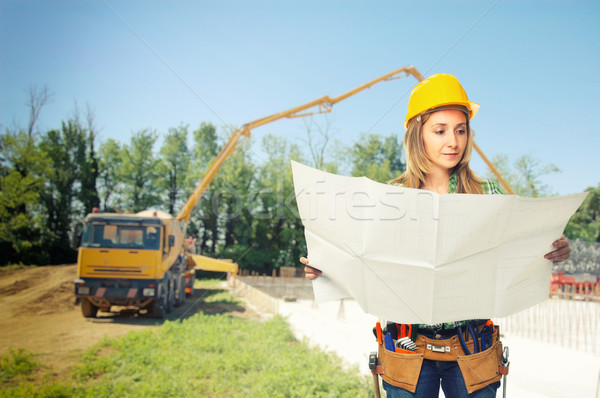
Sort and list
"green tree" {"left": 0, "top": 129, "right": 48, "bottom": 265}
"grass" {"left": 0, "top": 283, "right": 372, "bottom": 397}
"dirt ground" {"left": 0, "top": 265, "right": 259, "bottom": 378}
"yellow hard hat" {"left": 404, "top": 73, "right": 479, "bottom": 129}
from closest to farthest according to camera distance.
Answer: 1. "yellow hard hat" {"left": 404, "top": 73, "right": 479, "bottom": 129}
2. "grass" {"left": 0, "top": 283, "right": 372, "bottom": 397}
3. "dirt ground" {"left": 0, "top": 265, "right": 259, "bottom": 378}
4. "green tree" {"left": 0, "top": 129, "right": 48, "bottom": 265}

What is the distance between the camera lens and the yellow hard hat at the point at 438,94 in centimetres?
162

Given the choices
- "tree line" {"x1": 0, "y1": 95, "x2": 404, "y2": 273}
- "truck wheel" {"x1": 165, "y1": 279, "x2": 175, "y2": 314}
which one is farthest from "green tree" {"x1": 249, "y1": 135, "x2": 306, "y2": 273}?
"truck wheel" {"x1": 165, "y1": 279, "x2": 175, "y2": 314}

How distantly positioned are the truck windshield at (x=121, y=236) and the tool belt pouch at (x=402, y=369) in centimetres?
965

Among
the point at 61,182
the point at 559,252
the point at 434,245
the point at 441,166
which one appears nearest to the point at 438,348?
the point at 434,245

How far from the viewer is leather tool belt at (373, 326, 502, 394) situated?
1491 millimetres

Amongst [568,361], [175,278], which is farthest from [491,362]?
[175,278]

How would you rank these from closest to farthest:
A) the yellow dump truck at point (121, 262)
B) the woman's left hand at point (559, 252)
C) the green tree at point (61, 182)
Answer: the woman's left hand at point (559, 252)
the yellow dump truck at point (121, 262)
the green tree at point (61, 182)

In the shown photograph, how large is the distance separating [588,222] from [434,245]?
47.6 m

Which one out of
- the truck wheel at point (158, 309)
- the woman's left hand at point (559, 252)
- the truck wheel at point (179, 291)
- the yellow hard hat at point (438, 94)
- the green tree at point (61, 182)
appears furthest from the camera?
the green tree at point (61, 182)

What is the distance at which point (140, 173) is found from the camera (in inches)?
1481

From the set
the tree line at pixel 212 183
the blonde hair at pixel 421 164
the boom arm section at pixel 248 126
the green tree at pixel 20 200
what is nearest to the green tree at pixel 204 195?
the tree line at pixel 212 183

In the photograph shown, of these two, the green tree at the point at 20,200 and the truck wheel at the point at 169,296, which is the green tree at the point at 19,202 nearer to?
the green tree at the point at 20,200

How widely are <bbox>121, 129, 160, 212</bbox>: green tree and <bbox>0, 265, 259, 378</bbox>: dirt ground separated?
62.1ft

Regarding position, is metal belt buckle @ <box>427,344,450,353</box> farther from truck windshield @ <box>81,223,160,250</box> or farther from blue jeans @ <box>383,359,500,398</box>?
truck windshield @ <box>81,223,160,250</box>
